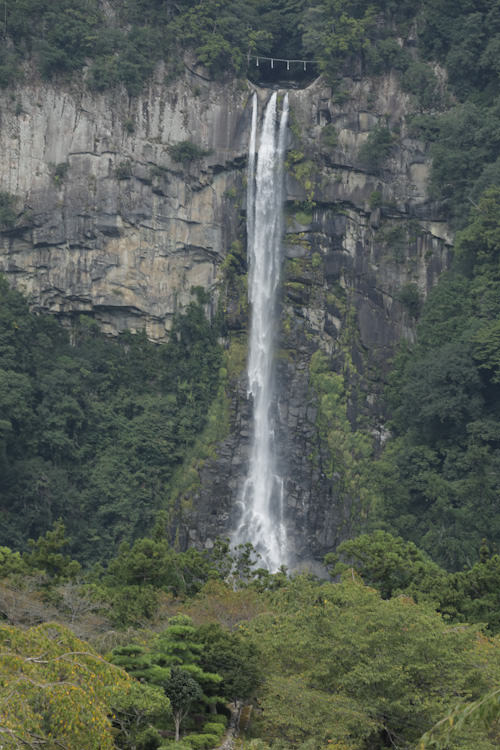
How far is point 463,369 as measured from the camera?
150 feet

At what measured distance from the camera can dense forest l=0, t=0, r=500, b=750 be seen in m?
26.0

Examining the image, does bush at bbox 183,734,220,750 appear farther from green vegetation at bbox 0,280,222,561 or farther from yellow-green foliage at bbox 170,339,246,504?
yellow-green foliage at bbox 170,339,246,504

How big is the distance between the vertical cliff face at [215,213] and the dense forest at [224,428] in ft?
2.76

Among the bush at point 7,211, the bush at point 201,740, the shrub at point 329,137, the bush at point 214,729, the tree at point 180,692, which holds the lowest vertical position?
the bush at point 214,729

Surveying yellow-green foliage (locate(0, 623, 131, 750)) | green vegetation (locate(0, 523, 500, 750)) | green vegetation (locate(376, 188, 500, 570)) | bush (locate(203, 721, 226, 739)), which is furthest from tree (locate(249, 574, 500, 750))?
green vegetation (locate(376, 188, 500, 570))

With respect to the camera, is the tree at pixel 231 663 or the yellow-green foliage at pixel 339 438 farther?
the yellow-green foliage at pixel 339 438

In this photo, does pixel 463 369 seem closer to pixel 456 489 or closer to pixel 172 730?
pixel 456 489

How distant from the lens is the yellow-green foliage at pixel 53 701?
58.3ft

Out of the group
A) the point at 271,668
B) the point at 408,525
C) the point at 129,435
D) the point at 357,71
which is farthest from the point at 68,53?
the point at 271,668

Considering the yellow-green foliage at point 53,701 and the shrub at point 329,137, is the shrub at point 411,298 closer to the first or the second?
the shrub at point 329,137

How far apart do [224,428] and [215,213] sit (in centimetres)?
831

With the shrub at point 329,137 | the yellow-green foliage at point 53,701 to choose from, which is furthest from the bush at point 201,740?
the shrub at point 329,137

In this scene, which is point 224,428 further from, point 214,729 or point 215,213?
point 214,729

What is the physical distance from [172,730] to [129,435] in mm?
25156
